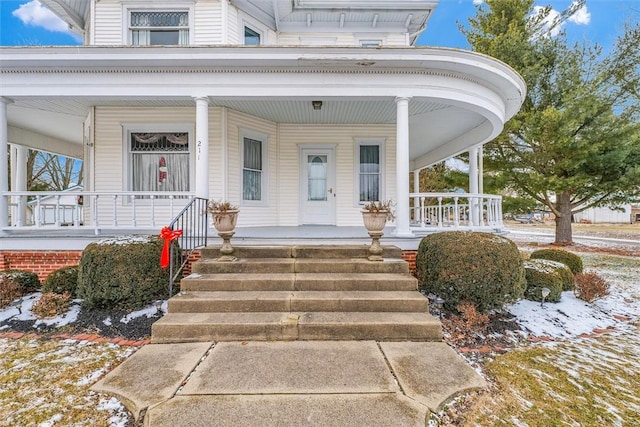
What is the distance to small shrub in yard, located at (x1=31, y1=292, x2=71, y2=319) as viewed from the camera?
4.25 meters

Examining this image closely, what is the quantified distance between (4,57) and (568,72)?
52.9 ft

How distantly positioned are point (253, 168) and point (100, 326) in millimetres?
4918

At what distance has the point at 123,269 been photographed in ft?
13.9

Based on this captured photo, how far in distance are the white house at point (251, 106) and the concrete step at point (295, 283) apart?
160 cm

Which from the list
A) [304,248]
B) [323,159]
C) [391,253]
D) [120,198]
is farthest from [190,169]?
[391,253]

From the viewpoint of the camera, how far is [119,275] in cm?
422

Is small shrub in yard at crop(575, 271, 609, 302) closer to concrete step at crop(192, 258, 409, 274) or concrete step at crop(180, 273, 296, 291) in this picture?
concrete step at crop(192, 258, 409, 274)

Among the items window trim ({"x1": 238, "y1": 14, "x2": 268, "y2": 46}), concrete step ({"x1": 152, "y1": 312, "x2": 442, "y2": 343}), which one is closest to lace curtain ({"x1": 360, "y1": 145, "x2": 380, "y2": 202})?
window trim ({"x1": 238, "y1": 14, "x2": 268, "y2": 46})

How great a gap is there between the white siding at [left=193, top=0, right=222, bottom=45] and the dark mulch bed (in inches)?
273

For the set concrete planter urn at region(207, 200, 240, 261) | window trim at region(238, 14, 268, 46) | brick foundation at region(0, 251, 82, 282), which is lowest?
brick foundation at region(0, 251, 82, 282)

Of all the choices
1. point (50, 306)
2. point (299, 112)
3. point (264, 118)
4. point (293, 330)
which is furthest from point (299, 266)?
point (264, 118)

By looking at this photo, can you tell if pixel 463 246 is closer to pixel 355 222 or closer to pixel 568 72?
pixel 355 222

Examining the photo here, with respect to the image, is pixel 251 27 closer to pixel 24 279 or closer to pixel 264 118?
pixel 264 118

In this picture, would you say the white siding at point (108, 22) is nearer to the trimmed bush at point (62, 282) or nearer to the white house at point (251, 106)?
the white house at point (251, 106)
